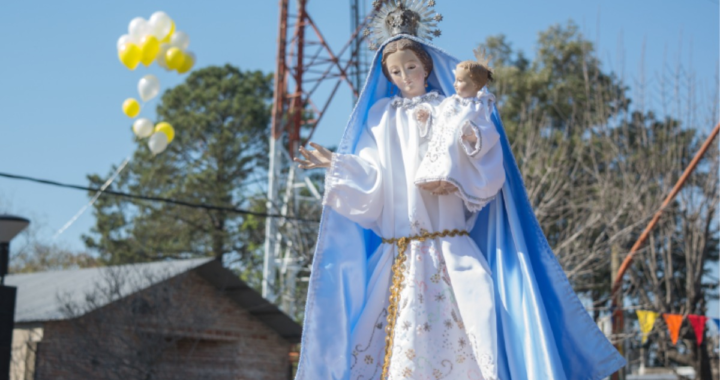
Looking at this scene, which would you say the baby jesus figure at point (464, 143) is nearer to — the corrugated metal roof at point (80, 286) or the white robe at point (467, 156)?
the white robe at point (467, 156)

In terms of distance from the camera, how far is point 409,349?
431 centimetres

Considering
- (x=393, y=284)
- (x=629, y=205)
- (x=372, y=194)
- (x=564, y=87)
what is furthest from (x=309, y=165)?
(x=564, y=87)

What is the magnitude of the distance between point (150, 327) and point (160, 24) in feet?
16.2

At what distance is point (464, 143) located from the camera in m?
4.48

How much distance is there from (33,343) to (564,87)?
15.3 meters

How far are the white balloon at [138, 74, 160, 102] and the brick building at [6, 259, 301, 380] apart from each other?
3.22 metres

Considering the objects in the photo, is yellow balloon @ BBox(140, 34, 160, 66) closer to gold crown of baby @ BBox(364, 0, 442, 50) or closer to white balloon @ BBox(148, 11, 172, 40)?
white balloon @ BBox(148, 11, 172, 40)

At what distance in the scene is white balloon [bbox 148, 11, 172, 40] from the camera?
39.6ft

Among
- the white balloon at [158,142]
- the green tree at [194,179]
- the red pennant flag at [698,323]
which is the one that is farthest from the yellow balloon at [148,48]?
the green tree at [194,179]

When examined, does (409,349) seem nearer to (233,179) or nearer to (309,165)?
(309,165)

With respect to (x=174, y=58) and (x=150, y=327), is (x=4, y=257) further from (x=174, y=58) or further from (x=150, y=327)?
(x=150, y=327)

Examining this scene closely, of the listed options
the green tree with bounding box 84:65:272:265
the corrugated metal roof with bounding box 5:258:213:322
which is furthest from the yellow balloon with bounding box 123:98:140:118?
the green tree with bounding box 84:65:272:265

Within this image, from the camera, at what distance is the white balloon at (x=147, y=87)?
12.7 m

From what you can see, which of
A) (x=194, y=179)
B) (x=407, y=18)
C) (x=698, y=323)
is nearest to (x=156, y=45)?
(x=407, y=18)
